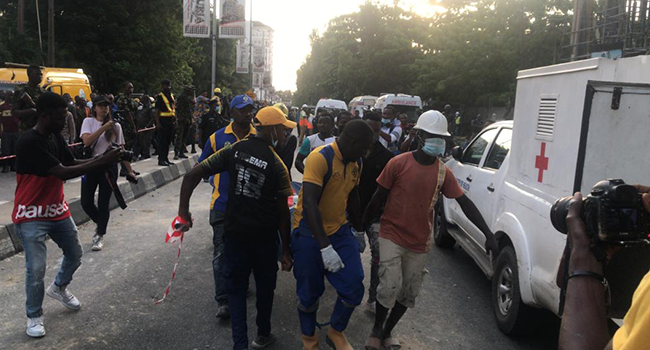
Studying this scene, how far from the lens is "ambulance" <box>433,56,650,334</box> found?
9.93 ft

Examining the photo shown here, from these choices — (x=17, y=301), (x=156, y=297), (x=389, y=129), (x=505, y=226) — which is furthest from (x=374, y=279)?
(x=389, y=129)

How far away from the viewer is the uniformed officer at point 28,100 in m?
7.32

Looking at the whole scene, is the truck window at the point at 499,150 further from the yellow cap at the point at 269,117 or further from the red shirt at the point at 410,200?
the yellow cap at the point at 269,117

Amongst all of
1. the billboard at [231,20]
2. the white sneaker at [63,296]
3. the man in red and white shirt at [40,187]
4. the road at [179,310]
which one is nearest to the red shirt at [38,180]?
the man in red and white shirt at [40,187]

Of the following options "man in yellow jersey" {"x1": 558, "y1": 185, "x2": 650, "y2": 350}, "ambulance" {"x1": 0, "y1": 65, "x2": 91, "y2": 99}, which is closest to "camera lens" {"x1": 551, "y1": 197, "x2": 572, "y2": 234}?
"man in yellow jersey" {"x1": 558, "y1": 185, "x2": 650, "y2": 350}

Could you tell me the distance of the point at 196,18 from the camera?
19.5 m

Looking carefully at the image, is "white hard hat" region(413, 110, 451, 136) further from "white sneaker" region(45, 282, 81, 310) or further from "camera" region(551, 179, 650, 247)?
"white sneaker" region(45, 282, 81, 310)

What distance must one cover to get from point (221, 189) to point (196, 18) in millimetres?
17226

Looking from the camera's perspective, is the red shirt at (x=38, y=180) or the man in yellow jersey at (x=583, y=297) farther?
Result: the red shirt at (x=38, y=180)

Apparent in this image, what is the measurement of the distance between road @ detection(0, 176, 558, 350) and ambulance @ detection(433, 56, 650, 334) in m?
0.40

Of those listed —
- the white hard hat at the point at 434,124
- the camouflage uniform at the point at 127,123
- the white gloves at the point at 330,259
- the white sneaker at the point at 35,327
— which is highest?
the white hard hat at the point at 434,124

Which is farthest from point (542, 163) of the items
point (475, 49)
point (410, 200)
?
point (475, 49)

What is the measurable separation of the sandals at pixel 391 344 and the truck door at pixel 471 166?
1.96 meters

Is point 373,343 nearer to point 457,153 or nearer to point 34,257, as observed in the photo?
point 34,257
